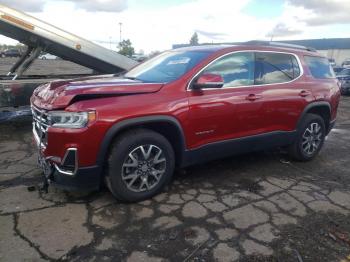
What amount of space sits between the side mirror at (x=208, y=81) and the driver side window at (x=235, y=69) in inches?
8.5

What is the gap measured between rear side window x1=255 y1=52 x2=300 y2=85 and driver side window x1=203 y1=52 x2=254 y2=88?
0.41 feet

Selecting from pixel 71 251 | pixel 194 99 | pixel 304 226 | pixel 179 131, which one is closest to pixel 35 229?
pixel 71 251

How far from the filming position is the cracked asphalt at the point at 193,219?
120 inches

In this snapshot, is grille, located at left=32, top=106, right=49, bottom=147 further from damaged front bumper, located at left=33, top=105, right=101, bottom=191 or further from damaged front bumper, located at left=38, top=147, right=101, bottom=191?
damaged front bumper, located at left=38, top=147, right=101, bottom=191

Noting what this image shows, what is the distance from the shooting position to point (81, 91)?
3.49m

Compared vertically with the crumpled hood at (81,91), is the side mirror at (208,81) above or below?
above

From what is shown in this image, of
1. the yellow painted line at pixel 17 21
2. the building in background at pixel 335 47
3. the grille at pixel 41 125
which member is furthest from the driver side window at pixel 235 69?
the building in background at pixel 335 47

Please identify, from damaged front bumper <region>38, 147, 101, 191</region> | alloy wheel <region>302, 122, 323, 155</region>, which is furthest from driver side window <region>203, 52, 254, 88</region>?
damaged front bumper <region>38, 147, 101, 191</region>

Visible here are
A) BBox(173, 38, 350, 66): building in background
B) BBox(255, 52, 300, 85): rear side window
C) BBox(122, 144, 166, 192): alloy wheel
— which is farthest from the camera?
BBox(173, 38, 350, 66): building in background

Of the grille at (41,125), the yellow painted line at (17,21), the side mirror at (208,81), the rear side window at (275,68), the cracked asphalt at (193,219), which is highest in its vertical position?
the yellow painted line at (17,21)

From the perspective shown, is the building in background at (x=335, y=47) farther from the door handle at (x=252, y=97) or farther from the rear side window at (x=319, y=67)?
the door handle at (x=252, y=97)

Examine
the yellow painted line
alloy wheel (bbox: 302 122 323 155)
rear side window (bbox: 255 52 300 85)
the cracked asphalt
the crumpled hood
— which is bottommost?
the cracked asphalt

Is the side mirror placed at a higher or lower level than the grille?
higher

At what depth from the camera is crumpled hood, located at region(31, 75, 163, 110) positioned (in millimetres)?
3463
